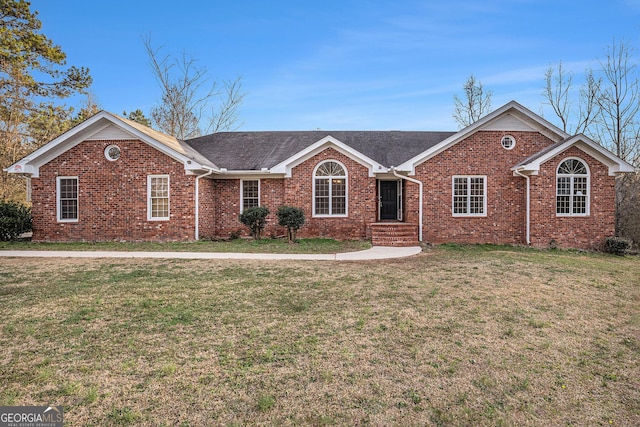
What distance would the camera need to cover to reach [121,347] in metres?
4.33

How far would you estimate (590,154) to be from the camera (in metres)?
13.7

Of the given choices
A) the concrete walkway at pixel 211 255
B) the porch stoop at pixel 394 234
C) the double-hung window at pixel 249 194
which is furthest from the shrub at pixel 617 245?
the double-hung window at pixel 249 194

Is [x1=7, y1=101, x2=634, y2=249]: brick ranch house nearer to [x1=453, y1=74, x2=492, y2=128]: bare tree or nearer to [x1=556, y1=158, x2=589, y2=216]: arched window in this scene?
[x1=556, y1=158, x2=589, y2=216]: arched window

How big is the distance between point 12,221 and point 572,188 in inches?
903

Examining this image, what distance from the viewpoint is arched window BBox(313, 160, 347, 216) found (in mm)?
15203

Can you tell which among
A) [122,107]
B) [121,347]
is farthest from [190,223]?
[122,107]

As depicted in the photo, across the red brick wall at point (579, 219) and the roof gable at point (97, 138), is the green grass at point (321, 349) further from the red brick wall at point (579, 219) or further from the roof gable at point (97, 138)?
the roof gable at point (97, 138)

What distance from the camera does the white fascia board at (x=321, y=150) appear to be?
14805mm

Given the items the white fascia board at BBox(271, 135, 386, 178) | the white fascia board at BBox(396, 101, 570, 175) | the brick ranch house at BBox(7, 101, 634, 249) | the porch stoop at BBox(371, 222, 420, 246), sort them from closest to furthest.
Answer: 1. the porch stoop at BBox(371, 222, 420, 246)
2. the brick ranch house at BBox(7, 101, 634, 249)
3. the white fascia board at BBox(396, 101, 570, 175)
4. the white fascia board at BBox(271, 135, 386, 178)

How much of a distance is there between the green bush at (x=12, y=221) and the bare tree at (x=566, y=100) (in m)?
29.9

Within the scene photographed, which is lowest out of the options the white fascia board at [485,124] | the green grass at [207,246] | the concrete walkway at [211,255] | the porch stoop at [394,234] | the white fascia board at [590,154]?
the concrete walkway at [211,255]

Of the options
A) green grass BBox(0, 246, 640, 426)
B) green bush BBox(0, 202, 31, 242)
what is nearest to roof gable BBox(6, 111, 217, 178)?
green bush BBox(0, 202, 31, 242)

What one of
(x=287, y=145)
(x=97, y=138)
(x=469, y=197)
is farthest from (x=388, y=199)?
(x=97, y=138)

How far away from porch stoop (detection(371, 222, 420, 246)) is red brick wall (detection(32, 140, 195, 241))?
759 cm
